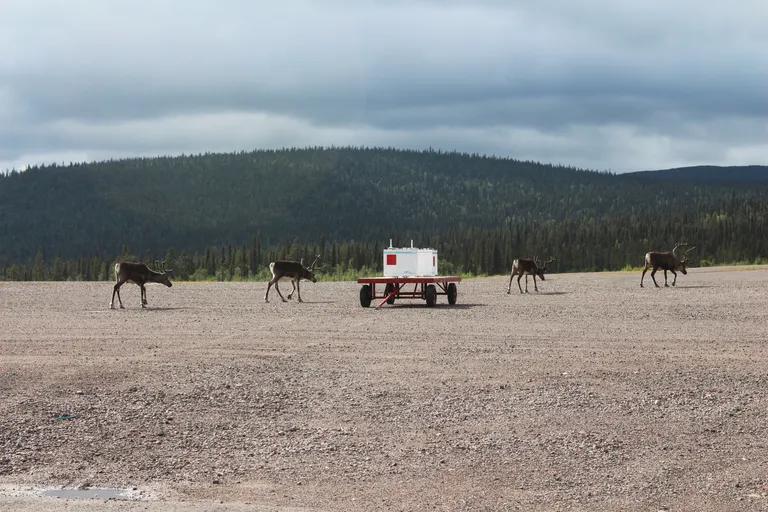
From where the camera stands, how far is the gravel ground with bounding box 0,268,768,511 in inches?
386

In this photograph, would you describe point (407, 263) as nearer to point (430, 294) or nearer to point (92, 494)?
point (430, 294)

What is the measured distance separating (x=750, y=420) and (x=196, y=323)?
1651 cm

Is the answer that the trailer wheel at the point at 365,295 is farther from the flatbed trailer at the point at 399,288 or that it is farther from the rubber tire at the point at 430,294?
the rubber tire at the point at 430,294

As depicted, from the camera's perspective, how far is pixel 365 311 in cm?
3027

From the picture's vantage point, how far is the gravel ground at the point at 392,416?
9.81 meters

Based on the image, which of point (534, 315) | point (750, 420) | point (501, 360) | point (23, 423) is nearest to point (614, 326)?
point (534, 315)

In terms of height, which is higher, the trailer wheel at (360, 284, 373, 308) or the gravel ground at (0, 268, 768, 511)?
the trailer wheel at (360, 284, 373, 308)

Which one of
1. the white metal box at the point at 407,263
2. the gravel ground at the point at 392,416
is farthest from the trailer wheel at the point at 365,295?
the gravel ground at the point at 392,416

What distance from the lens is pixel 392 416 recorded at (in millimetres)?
12984

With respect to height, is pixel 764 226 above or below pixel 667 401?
above

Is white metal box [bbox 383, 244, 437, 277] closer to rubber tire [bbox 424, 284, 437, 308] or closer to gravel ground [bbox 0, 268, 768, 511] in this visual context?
rubber tire [bbox 424, 284, 437, 308]

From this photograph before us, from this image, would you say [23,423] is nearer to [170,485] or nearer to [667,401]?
[170,485]

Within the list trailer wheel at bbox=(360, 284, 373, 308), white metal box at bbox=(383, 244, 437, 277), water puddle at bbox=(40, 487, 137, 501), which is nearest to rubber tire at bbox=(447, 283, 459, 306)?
white metal box at bbox=(383, 244, 437, 277)

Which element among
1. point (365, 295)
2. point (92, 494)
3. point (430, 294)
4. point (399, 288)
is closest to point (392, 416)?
point (92, 494)
